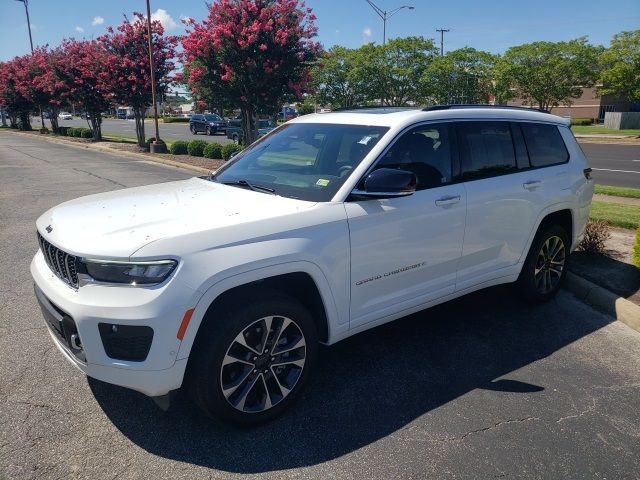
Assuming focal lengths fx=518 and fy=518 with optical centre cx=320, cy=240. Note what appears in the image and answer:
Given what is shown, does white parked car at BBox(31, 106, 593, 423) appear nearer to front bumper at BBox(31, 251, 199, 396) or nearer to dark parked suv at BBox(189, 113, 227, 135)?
front bumper at BBox(31, 251, 199, 396)

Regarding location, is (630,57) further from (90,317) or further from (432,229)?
(90,317)

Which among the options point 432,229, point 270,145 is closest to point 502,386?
point 432,229

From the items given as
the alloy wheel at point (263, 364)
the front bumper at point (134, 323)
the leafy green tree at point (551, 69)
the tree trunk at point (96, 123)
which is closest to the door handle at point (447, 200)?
the alloy wheel at point (263, 364)

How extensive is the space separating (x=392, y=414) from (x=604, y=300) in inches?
116

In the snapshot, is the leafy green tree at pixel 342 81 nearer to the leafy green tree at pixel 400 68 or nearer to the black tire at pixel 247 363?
the leafy green tree at pixel 400 68

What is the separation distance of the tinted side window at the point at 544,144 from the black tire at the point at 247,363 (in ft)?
9.29

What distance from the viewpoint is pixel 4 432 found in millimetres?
2994

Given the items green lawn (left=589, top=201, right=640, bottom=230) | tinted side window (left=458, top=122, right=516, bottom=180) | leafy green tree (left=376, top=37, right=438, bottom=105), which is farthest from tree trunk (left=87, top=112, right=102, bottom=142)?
tinted side window (left=458, top=122, right=516, bottom=180)

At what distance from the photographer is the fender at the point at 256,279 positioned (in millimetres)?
2699

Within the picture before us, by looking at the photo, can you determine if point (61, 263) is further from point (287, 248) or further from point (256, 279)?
point (287, 248)

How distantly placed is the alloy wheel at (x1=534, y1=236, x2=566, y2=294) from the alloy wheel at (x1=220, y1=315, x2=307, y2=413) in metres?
2.79

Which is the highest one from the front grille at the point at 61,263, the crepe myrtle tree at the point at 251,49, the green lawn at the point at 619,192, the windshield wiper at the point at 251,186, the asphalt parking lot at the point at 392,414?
the crepe myrtle tree at the point at 251,49

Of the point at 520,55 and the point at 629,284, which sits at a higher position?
the point at 520,55

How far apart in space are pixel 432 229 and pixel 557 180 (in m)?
1.82
